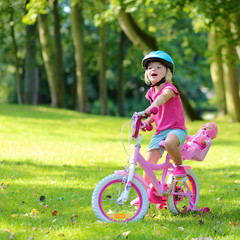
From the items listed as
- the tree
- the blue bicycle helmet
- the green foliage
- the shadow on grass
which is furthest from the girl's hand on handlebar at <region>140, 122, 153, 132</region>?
the tree

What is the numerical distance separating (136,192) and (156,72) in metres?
1.28

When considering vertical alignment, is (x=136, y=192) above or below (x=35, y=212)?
above

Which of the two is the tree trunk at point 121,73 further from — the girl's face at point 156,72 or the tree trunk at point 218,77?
the girl's face at point 156,72

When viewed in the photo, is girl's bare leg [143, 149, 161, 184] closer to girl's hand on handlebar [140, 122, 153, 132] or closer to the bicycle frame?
the bicycle frame

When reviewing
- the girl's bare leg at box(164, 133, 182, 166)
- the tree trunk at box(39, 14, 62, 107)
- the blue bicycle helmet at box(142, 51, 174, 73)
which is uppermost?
the tree trunk at box(39, 14, 62, 107)

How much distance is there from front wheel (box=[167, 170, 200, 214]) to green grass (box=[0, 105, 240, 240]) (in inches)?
5.1

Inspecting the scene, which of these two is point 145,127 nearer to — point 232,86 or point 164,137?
point 164,137

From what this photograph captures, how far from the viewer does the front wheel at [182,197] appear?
485cm

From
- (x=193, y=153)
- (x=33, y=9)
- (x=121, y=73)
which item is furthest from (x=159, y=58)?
(x=121, y=73)

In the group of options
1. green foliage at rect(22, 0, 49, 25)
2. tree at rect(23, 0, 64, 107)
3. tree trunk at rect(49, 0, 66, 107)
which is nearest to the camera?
green foliage at rect(22, 0, 49, 25)

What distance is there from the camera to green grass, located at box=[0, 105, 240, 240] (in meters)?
4.18

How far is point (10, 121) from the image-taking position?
16000 mm

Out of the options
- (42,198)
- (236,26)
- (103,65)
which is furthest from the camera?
(103,65)

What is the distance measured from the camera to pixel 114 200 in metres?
4.65
